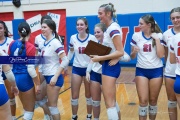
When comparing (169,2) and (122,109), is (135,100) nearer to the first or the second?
(122,109)

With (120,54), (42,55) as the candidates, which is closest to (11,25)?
(42,55)

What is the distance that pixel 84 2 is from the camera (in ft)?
37.1

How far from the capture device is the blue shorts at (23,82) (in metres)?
3.53

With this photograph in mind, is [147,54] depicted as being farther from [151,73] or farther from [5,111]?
[5,111]

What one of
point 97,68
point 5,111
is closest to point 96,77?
point 97,68

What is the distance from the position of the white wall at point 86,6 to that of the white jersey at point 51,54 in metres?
7.55

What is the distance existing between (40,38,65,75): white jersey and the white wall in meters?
7.55

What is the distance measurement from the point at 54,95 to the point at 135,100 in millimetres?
2724

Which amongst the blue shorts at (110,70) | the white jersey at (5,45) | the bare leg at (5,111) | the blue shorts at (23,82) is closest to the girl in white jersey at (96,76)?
the blue shorts at (110,70)

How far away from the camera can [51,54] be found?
364 centimetres

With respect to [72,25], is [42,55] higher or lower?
lower

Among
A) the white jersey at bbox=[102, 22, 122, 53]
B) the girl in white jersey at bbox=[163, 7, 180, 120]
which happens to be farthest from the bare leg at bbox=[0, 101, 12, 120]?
the girl in white jersey at bbox=[163, 7, 180, 120]

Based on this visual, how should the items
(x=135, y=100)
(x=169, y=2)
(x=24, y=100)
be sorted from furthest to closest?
(x=169, y=2) < (x=135, y=100) < (x=24, y=100)

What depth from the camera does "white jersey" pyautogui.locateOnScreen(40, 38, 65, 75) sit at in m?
3.59
